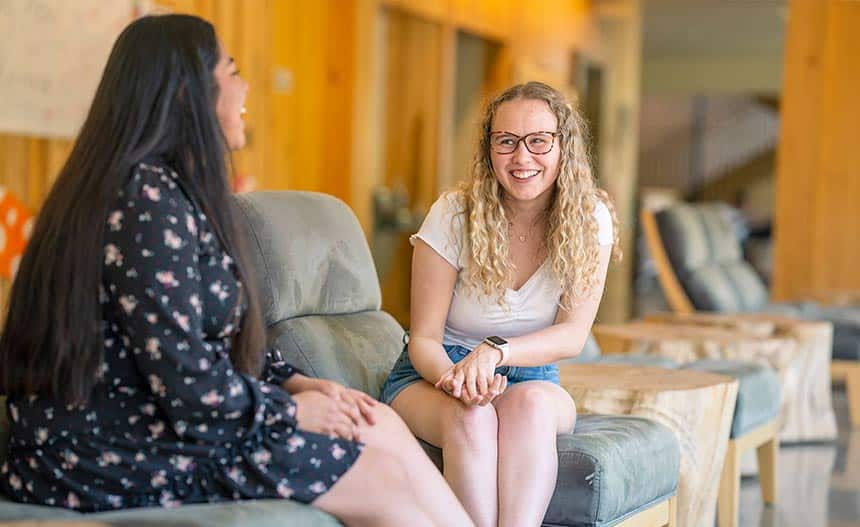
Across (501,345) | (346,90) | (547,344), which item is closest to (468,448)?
(501,345)

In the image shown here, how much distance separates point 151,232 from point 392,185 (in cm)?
576

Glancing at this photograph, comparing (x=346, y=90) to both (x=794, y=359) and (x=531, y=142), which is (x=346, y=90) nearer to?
(x=794, y=359)

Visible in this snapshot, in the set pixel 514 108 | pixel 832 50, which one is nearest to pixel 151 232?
pixel 514 108

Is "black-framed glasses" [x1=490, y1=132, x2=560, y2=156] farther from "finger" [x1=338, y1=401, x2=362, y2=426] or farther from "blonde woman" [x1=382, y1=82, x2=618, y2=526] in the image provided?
"finger" [x1=338, y1=401, x2=362, y2=426]

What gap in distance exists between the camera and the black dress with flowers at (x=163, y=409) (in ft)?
6.23

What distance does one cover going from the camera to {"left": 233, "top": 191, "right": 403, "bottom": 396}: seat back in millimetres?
2824

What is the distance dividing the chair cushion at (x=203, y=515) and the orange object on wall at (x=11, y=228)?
2890 millimetres

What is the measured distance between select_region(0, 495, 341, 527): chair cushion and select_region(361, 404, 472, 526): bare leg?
0.15 metres

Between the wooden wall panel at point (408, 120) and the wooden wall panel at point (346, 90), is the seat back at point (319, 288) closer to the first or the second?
the wooden wall panel at point (346, 90)

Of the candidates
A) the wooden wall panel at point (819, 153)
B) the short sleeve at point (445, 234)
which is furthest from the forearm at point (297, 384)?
the wooden wall panel at point (819, 153)

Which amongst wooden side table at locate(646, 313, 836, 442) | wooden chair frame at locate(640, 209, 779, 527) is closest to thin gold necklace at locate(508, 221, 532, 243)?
wooden chair frame at locate(640, 209, 779, 527)

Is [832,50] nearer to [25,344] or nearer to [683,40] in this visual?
[683,40]

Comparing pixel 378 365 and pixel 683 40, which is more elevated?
pixel 683 40

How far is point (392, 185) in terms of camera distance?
7641 mm
